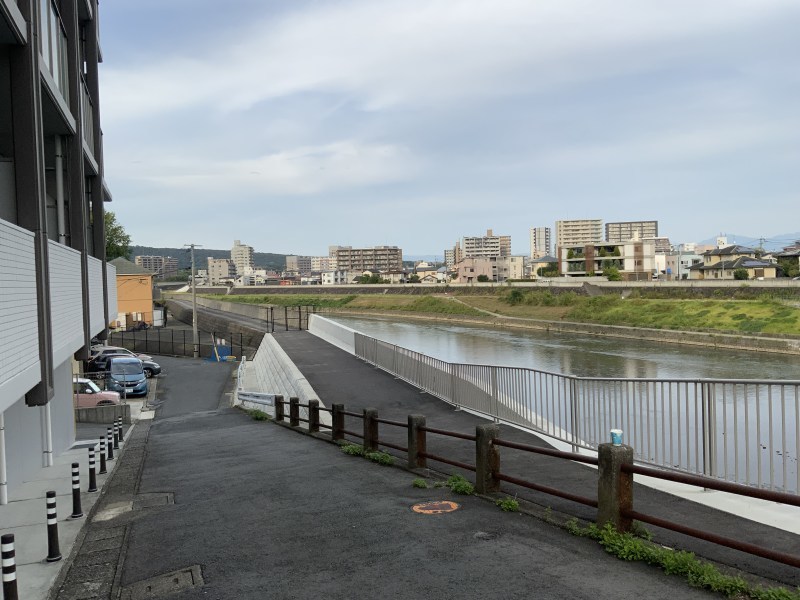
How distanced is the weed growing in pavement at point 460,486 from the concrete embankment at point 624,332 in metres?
46.8

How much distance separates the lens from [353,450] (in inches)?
474

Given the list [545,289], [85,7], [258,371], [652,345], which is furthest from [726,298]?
[85,7]

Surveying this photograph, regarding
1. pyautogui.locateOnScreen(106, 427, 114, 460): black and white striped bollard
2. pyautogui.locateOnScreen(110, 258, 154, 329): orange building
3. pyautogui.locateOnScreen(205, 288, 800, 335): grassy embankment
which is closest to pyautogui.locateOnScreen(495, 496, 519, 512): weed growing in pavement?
pyautogui.locateOnScreen(106, 427, 114, 460): black and white striped bollard

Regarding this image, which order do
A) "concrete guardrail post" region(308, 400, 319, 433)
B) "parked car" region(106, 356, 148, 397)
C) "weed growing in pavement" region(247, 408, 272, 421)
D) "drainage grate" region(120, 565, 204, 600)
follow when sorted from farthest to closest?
"parked car" region(106, 356, 148, 397), "weed growing in pavement" region(247, 408, 272, 421), "concrete guardrail post" region(308, 400, 319, 433), "drainage grate" region(120, 565, 204, 600)

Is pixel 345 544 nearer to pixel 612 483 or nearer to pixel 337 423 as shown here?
pixel 612 483

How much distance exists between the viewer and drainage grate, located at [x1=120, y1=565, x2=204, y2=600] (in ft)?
19.6

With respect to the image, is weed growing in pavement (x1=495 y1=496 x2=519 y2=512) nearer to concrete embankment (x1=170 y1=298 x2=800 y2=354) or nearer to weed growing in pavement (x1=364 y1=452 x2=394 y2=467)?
weed growing in pavement (x1=364 y1=452 x2=394 y2=467)

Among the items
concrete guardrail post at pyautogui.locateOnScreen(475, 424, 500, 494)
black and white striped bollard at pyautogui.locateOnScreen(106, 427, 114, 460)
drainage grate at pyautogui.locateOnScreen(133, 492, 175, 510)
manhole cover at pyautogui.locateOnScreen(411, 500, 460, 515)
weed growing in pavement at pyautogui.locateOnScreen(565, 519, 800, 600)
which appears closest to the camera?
weed growing in pavement at pyautogui.locateOnScreen(565, 519, 800, 600)

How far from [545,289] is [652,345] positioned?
32.5 meters

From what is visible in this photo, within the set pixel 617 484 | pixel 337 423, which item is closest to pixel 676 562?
pixel 617 484

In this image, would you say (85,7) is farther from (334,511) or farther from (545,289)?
(545,289)

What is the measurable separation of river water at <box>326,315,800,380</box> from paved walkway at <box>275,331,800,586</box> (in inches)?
569

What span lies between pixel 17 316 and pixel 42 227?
1.86 m

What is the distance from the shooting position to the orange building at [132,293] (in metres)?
63.0
